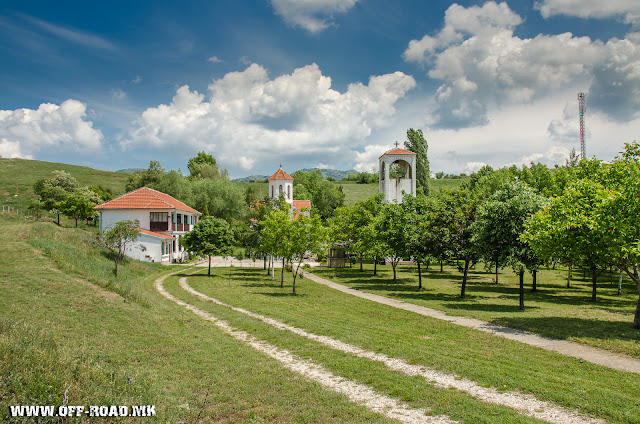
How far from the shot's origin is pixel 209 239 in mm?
34219

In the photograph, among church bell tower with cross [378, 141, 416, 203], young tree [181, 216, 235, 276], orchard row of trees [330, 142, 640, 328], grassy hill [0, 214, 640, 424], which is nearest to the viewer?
grassy hill [0, 214, 640, 424]

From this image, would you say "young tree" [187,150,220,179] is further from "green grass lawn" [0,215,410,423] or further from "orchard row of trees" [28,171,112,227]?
"green grass lawn" [0,215,410,423]

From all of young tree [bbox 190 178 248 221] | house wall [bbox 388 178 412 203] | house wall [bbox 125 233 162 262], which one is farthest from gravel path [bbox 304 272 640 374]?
young tree [bbox 190 178 248 221]

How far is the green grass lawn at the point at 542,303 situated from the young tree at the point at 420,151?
23.9 meters

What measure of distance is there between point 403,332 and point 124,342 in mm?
8940

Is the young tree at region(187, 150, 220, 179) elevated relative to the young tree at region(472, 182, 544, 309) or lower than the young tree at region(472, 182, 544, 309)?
elevated

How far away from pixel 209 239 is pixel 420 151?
37782mm

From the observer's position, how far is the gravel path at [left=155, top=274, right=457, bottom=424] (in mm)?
6973

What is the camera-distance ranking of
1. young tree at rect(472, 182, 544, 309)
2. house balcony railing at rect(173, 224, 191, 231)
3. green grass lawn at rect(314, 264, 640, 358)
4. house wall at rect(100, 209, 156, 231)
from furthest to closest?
house balcony railing at rect(173, 224, 191, 231) → house wall at rect(100, 209, 156, 231) → young tree at rect(472, 182, 544, 309) → green grass lawn at rect(314, 264, 640, 358)

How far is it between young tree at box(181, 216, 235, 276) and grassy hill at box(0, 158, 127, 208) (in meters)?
55.5

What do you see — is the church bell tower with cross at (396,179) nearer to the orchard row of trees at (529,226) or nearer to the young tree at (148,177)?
the orchard row of trees at (529,226)

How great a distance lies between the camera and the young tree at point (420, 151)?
195 ft

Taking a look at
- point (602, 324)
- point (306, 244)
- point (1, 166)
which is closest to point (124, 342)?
point (306, 244)

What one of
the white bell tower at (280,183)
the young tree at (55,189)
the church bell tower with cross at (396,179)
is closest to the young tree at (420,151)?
the church bell tower with cross at (396,179)
